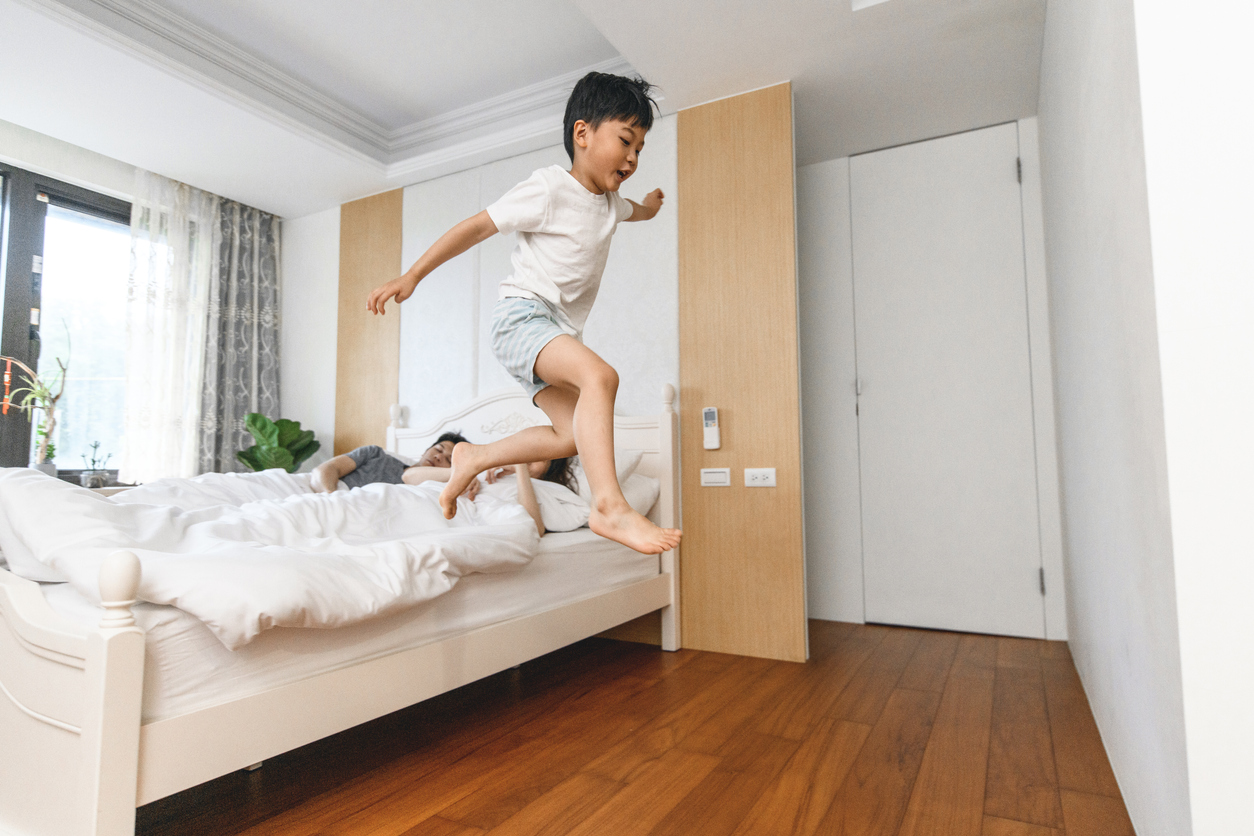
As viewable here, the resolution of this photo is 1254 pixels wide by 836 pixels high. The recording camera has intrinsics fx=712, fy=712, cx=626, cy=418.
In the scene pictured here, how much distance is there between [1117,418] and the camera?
4.41 feet

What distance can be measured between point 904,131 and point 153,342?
12.8 ft

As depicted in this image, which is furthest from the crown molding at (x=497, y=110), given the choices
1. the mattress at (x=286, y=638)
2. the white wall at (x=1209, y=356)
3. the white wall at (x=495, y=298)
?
the white wall at (x=1209, y=356)

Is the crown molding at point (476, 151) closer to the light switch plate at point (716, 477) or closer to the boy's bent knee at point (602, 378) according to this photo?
the light switch plate at point (716, 477)

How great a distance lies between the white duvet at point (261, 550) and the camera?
1194 mm

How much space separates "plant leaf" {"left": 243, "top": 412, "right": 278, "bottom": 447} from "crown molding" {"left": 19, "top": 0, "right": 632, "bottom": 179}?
4.85ft

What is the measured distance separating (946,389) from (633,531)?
2311 millimetres

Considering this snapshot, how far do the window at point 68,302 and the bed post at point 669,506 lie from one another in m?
2.86

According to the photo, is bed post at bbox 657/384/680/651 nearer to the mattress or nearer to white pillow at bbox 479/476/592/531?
white pillow at bbox 479/476/592/531

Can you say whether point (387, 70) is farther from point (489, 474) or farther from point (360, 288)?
point (489, 474)

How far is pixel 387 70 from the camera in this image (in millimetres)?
3289

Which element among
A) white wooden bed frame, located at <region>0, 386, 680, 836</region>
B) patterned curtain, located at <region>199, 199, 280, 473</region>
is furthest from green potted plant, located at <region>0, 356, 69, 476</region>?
white wooden bed frame, located at <region>0, 386, 680, 836</region>

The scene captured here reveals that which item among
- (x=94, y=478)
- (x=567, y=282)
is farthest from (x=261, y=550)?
(x=94, y=478)

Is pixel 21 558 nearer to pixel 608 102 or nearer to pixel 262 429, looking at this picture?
pixel 608 102

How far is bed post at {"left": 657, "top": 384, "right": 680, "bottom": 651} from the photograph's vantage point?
2893 millimetres
